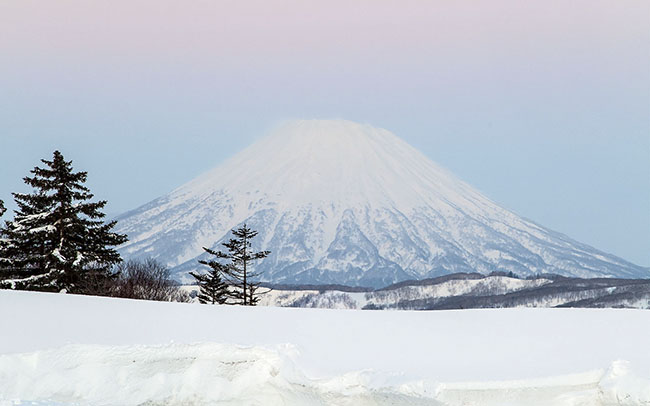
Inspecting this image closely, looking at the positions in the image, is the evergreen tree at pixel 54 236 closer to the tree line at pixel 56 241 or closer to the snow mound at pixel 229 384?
the tree line at pixel 56 241

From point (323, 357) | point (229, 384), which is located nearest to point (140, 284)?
point (323, 357)

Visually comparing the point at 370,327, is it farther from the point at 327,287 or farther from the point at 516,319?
the point at 327,287

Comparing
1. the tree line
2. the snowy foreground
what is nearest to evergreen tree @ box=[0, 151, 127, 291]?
the tree line

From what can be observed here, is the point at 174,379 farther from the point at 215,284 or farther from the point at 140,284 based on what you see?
the point at 215,284

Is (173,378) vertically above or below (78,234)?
below

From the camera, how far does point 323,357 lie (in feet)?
43.9

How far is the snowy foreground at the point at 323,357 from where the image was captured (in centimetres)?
1228

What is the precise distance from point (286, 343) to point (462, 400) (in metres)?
3.00

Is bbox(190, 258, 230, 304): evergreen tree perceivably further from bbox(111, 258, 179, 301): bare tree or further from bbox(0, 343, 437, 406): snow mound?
bbox(0, 343, 437, 406): snow mound

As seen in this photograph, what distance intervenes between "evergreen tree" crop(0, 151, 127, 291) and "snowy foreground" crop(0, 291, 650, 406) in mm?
15410

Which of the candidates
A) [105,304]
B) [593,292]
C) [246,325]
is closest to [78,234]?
[105,304]

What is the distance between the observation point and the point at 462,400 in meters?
12.2

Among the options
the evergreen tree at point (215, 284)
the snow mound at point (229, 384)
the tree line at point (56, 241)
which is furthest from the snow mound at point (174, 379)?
the evergreen tree at point (215, 284)

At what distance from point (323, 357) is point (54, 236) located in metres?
20.2
